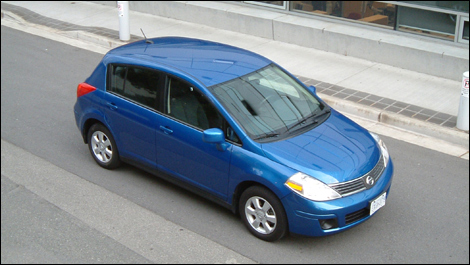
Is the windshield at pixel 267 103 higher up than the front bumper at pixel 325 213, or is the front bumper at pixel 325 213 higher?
the windshield at pixel 267 103

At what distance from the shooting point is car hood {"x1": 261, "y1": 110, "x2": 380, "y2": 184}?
5.47 metres

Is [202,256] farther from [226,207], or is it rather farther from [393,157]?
[393,157]

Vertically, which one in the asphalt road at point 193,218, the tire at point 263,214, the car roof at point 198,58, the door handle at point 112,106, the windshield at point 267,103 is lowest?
the asphalt road at point 193,218

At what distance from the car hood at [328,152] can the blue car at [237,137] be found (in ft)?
0.04

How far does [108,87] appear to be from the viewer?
7.07 m

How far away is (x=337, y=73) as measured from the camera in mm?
11094

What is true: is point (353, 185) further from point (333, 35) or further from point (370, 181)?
point (333, 35)

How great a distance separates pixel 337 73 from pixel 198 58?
504 cm

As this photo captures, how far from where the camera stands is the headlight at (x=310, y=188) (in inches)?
209

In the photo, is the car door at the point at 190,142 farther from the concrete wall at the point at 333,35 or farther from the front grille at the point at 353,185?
the concrete wall at the point at 333,35

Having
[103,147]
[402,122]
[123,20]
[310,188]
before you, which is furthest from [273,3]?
[310,188]

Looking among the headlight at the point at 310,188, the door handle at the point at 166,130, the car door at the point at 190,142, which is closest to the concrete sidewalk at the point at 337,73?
the headlight at the point at 310,188

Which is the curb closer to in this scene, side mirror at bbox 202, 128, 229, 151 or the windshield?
the windshield

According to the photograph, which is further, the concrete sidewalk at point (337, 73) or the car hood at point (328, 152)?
the concrete sidewalk at point (337, 73)
